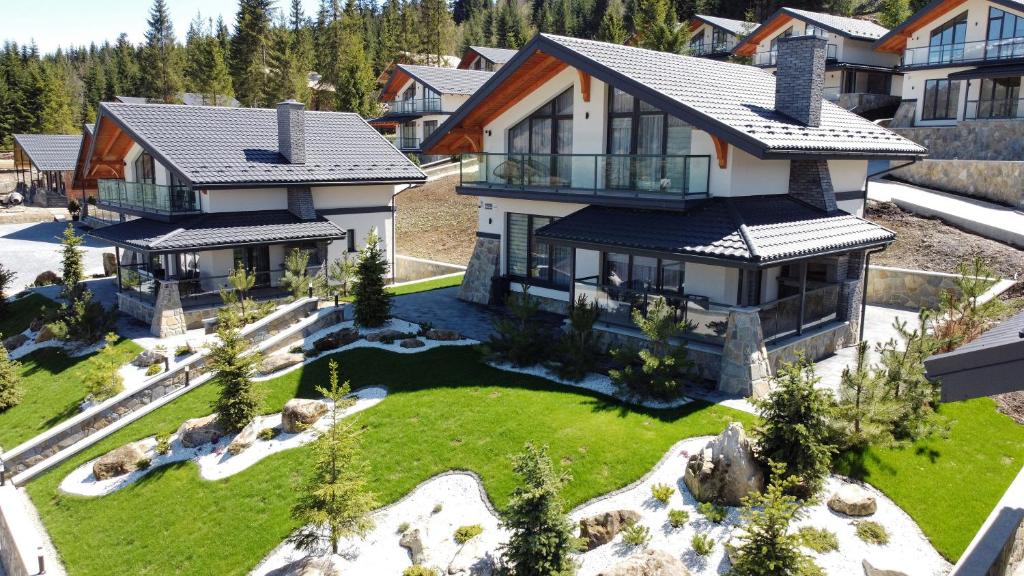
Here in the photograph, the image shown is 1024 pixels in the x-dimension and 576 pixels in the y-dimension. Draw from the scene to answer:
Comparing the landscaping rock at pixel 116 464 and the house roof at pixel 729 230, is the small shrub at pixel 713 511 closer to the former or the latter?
the house roof at pixel 729 230

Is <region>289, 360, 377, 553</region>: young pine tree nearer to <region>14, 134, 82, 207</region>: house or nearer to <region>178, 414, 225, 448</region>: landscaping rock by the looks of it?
<region>178, 414, 225, 448</region>: landscaping rock

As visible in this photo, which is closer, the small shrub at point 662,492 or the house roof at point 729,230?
the small shrub at point 662,492

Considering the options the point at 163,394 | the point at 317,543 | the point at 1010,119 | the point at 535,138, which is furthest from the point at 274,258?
the point at 1010,119

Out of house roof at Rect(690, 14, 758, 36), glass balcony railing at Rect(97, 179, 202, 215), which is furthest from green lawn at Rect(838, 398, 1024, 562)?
house roof at Rect(690, 14, 758, 36)

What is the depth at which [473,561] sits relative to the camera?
451 inches

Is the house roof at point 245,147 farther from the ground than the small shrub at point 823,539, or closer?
farther from the ground

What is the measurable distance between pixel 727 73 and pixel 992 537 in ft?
53.3

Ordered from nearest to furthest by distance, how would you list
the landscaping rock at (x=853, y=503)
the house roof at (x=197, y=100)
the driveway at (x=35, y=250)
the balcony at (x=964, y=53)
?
the landscaping rock at (x=853, y=503), the balcony at (x=964, y=53), the driveway at (x=35, y=250), the house roof at (x=197, y=100)

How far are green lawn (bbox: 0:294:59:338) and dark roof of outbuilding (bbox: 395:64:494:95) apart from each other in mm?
31519

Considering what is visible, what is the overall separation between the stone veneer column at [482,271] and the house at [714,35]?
1642 inches

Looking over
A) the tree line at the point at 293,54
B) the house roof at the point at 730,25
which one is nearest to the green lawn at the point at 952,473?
the tree line at the point at 293,54

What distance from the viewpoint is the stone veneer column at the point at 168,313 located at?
77.2 feet

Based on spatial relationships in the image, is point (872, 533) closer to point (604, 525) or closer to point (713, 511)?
point (713, 511)

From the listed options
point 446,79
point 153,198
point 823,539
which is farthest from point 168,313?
point 446,79
